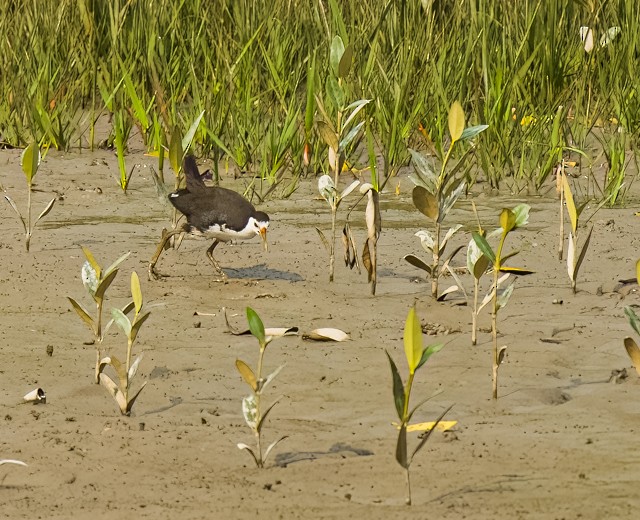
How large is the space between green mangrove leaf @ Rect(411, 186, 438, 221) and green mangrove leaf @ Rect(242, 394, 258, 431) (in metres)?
1.74

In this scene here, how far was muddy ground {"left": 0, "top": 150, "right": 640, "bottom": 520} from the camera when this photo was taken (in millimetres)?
2969

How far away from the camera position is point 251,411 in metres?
3.18

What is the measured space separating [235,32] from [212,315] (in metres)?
4.38

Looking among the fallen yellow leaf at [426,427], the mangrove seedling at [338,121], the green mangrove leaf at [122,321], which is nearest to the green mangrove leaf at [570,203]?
the mangrove seedling at [338,121]

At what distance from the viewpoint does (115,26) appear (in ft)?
28.0

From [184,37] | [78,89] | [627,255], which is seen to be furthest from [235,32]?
[627,255]

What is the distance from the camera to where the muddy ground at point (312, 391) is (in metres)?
2.97

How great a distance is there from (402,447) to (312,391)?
1.07 m

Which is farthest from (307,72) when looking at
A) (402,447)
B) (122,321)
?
(402,447)

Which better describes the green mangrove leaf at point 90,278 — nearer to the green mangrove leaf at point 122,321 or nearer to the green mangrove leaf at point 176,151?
the green mangrove leaf at point 122,321

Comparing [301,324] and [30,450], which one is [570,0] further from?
[30,450]

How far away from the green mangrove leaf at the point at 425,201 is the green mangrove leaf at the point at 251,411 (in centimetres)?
174

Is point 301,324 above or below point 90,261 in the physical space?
below

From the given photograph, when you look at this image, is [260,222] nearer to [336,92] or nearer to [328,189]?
[328,189]
